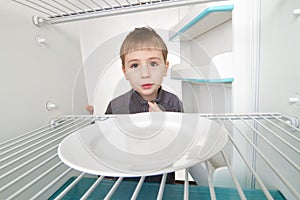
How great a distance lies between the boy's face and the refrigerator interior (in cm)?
6

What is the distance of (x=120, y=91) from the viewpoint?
706 mm

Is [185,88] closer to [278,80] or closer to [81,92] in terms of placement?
[278,80]

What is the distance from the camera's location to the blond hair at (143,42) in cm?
57

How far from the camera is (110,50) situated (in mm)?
652

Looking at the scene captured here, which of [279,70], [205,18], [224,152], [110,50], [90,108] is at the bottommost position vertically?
[224,152]

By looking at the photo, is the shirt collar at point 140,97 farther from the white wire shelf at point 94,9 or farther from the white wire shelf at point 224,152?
the white wire shelf at point 94,9

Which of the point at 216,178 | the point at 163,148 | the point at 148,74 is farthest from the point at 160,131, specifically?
the point at 216,178

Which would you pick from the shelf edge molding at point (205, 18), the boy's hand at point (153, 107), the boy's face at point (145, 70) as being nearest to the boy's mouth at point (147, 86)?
the boy's face at point (145, 70)

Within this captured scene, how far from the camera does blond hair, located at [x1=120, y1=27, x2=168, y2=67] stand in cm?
57

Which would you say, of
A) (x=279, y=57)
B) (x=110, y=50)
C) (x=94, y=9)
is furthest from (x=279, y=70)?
(x=94, y=9)

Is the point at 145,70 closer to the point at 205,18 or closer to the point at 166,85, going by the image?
the point at 166,85

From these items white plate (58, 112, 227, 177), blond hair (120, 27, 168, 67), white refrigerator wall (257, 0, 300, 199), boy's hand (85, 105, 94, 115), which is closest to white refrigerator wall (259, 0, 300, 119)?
white refrigerator wall (257, 0, 300, 199)

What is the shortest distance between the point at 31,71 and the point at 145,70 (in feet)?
1.64

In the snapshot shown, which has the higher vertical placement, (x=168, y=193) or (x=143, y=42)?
(x=143, y=42)
